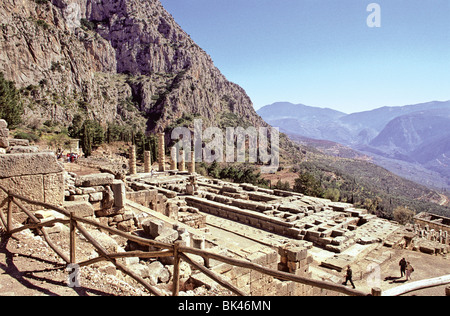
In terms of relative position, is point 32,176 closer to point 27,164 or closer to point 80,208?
point 27,164

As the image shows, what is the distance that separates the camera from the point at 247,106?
5340 inches

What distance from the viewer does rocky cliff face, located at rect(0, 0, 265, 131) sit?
A: 197ft

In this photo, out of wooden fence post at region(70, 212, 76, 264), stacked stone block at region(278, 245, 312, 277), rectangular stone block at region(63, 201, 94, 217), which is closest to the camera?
wooden fence post at region(70, 212, 76, 264)

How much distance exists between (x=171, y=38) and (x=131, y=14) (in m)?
17.5

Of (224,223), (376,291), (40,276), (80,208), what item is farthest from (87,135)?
(376,291)

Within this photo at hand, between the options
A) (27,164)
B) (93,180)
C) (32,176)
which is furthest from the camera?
(93,180)

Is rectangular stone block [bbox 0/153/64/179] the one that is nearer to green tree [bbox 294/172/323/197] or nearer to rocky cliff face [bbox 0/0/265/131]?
green tree [bbox 294/172/323/197]

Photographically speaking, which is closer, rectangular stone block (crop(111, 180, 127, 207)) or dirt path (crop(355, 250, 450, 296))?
rectangular stone block (crop(111, 180, 127, 207))

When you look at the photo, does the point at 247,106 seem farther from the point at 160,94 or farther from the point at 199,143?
the point at 199,143

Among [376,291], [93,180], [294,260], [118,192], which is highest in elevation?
[93,180]

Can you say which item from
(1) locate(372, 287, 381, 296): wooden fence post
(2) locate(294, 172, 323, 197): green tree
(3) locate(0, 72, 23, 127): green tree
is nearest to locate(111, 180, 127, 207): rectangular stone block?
(1) locate(372, 287, 381, 296): wooden fence post

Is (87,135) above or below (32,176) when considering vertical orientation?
above

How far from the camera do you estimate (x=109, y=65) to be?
10262 centimetres
